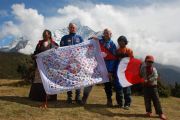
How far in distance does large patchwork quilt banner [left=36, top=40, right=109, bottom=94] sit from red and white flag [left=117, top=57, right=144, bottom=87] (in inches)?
24.0

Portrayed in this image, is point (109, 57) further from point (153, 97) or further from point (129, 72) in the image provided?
point (153, 97)

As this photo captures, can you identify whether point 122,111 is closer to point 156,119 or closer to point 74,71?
point 156,119

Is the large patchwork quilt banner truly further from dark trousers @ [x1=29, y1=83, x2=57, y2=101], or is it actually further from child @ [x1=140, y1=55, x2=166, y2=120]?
child @ [x1=140, y1=55, x2=166, y2=120]

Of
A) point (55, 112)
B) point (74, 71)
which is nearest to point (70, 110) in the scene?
point (55, 112)

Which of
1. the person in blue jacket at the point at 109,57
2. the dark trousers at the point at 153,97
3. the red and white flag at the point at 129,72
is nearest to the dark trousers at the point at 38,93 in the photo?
the person in blue jacket at the point at 109,57

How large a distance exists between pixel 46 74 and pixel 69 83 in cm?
96

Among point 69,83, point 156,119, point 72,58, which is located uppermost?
point 72,58

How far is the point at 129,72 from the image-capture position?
50.2 ft

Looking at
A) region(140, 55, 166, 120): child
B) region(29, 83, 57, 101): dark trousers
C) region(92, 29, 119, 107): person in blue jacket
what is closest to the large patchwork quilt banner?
region(92, 29, 119, 107): person in blue jacket

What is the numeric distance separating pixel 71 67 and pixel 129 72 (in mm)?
2355

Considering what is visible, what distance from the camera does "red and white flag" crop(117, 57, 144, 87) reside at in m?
15.0

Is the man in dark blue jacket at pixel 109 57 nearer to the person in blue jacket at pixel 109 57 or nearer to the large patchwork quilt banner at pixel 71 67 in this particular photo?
the person in blue jacket at pixel 109 57

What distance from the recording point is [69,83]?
48.2ft

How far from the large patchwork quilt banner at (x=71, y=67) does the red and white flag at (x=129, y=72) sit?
2.00ft
